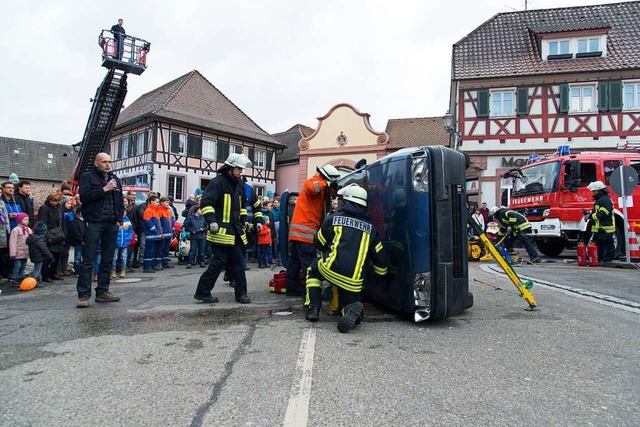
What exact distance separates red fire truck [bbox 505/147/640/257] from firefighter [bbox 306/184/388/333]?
27.7 feet

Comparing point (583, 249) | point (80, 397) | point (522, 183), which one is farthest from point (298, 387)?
point (522, 183)

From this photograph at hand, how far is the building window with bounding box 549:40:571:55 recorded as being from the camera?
20.8 m

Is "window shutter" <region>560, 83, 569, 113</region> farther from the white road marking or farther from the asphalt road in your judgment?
the white road marking

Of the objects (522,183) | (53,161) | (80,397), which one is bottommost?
(80,397)

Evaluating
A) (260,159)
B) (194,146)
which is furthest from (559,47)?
(194,146)

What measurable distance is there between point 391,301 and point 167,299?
3.16m

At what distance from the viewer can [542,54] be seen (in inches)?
822

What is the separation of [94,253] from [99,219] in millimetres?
435

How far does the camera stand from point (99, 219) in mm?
5445

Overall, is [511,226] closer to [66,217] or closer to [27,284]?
[66,217]

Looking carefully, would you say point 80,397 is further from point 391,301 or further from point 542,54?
point 542,54

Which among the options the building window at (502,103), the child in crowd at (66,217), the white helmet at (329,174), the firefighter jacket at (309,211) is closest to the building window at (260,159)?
the building window at (502,103)

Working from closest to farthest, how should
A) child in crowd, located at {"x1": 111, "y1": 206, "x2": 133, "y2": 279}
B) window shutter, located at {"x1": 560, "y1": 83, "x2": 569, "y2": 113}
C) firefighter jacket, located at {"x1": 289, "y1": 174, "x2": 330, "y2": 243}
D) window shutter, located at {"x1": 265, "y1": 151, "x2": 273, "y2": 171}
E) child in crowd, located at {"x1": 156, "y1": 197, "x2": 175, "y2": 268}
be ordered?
firefighter jacket, located at {"x1": 289, "y1": 174, "x2": 330, "y2": 243}
child in crowd, located at {"x1": 111, "y1": 206, "x2": 133, "y2": 279}
child in crowd, located at {"x1": 156, "y1": 197, "x2": 175, "y2": 268}
window shutter, located at {"x1": 560, "y1": 83, "x2": 569, "y2": 113}
window shutter, located at {"x1": 265, "y1": 151, "x2": 273, "y2": 171}

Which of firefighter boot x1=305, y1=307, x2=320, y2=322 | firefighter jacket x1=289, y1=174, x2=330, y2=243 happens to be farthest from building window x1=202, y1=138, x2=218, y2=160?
firefighter boot x1=305, y1=307, x2=320, y2=322
